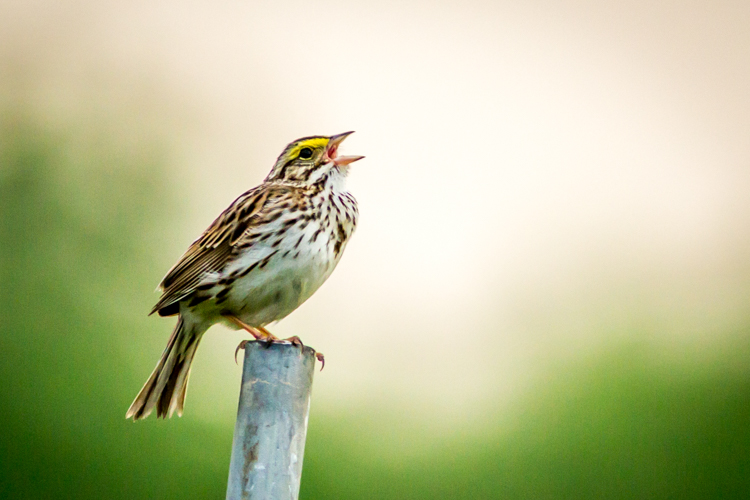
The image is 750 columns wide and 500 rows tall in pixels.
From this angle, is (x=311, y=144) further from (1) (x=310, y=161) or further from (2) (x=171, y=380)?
(2) (x=171, y=380)

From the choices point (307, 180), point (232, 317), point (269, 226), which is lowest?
point (232, 317)

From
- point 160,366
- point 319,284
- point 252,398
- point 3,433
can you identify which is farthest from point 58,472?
point 252,398

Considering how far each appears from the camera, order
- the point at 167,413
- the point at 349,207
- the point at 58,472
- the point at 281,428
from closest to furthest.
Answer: the point at 281,428 < the point at 167,413 < the point at 349,207 < the point at 58,472

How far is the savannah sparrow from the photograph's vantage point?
511cm

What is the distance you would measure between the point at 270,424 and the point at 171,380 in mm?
2177

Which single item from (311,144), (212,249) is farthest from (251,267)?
(311,144)

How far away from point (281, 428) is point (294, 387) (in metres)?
0.17

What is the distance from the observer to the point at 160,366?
17.1 ft

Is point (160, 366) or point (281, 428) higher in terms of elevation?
point (160, 366)

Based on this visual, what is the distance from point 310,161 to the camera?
19.4ft

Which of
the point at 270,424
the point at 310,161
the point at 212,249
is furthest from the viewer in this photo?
the point at 310,161

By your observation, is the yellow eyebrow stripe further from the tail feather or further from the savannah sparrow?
the tail feather

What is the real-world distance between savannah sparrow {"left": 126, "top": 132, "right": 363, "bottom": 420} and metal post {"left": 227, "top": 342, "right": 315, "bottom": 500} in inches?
69.1

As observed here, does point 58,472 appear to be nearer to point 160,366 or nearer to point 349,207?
point 160,366
